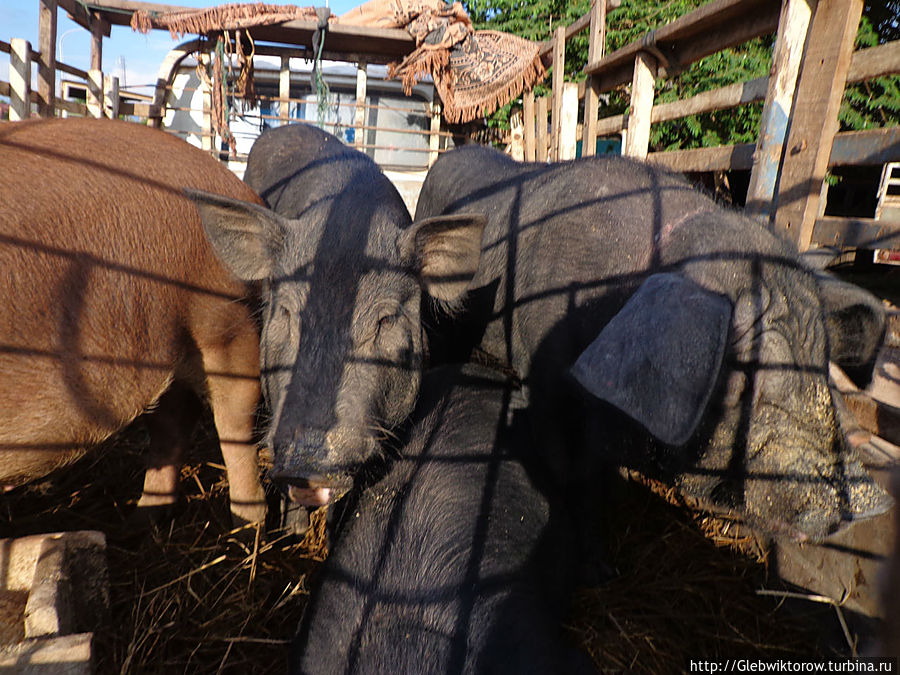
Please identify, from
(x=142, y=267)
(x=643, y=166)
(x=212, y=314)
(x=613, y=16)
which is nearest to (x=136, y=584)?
(x=212, y=314)

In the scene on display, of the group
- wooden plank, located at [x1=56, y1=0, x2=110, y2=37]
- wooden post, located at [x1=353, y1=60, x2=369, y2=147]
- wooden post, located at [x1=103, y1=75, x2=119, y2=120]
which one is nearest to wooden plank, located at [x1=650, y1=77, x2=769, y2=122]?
wooden post, located at [x1=353, y1=60, x2=369, y2=147]

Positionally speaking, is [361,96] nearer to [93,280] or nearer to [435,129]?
[435,129]

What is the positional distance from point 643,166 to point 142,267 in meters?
2.32

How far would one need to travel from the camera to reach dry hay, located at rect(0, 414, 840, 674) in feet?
7.34

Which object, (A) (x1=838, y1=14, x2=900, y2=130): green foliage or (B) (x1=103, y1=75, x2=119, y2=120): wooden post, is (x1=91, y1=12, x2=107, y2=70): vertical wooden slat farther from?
(A) (x1=838, y1=14, x2=900, y2=130): green foliage

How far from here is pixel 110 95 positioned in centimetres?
887

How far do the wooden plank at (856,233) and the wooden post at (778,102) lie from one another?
0.92 ft

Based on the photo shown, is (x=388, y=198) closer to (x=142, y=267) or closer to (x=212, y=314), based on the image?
(x=212, y=314)

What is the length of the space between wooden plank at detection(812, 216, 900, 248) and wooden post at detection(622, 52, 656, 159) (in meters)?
2.01

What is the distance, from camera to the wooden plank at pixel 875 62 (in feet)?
8.59

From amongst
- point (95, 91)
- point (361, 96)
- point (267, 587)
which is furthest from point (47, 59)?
point (267, 587)

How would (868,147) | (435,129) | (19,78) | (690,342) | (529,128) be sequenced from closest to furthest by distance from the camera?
(690,342) → (868,147) → (19,78) → (529,128) → (435,129)

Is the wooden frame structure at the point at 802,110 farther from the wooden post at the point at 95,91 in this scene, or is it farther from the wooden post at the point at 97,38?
the wooden post at the point at 97,38

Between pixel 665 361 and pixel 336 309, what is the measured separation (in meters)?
1.22
